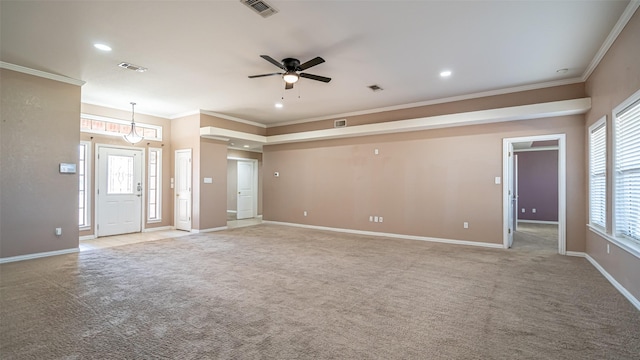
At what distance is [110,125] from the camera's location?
22.4 feet

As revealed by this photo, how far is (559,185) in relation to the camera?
5.20 m

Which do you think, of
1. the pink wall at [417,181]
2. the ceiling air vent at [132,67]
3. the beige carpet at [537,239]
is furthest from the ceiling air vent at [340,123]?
the beige carpet at [537,239]

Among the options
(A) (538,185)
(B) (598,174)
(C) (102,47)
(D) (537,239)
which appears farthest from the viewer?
(A) (538,185)

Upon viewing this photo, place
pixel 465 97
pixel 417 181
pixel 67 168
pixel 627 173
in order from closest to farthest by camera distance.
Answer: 1. pixel 627 173
2. pixel 67 168
3. pixel 465 97
4. pixel 417 181

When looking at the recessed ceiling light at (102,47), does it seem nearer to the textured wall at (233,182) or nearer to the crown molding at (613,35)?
the crown molding at (613,35)

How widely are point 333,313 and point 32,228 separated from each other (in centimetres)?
524

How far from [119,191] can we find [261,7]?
6145 mm

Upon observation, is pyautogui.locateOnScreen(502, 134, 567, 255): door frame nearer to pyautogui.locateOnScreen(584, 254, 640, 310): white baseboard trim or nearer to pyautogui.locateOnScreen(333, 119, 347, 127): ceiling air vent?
pyautogui.locateOnScreen(584, 254, 640, 310): white baseboard trim

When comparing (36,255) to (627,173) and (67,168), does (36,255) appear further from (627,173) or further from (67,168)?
(627,173)

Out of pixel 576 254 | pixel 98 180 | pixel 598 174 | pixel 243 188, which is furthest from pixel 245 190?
pixel 598 174

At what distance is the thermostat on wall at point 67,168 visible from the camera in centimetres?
508

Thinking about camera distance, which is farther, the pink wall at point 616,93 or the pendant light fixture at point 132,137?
the pendant light fixture at point 132,137

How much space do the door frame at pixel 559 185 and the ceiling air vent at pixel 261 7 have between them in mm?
4916

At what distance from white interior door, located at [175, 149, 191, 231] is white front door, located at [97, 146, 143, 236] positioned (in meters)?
0.84
